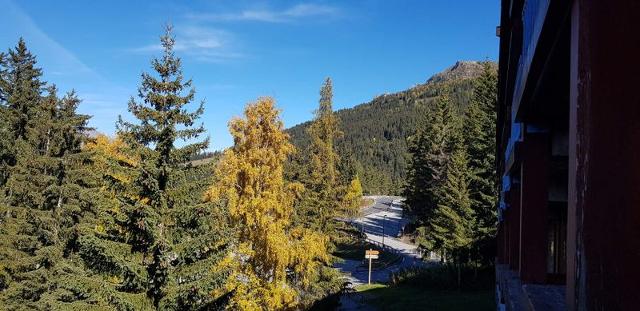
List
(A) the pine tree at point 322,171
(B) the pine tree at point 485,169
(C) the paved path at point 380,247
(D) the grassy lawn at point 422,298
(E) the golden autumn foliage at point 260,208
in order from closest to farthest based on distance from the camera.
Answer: (E) the golden autumn foliage at point 260,208, (D) the grassy lawn at point 422,298, (B) the pine tree at point 485,169, (C) the paved path at point 380,247, (A) the pine tree at point 322,171

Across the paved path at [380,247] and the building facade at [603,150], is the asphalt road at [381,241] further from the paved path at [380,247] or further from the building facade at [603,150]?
the building facade at [603,150]

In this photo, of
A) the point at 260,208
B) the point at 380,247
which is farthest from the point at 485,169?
the point at 260,208

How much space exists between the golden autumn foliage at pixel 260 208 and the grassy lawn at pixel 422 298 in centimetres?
1183

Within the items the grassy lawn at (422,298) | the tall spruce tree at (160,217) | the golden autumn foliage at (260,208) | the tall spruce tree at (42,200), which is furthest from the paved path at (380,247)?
the tall spruce tree at (160,217)

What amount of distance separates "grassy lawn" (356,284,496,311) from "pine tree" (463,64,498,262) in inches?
153

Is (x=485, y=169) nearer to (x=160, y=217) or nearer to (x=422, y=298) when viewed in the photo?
(x=422, y=298)

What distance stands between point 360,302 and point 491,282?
857 cm

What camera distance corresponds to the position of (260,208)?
16.7 m

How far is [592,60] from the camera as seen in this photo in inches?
62.1

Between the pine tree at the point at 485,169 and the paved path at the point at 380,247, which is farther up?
the pine tree at the point at 485,169

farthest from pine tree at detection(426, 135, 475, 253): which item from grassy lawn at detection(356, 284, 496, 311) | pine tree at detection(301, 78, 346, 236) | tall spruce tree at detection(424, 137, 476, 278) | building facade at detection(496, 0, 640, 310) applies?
building facade at detection(496, 0, 640, 310)

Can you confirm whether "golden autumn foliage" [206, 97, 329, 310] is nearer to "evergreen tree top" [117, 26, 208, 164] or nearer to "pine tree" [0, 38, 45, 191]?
"evergreen tree top" [117, 26, 208, 164]

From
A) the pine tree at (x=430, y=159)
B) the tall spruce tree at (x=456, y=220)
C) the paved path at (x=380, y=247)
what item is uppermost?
the pine tree at (x=430, y=159)

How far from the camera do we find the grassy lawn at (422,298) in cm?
2673
